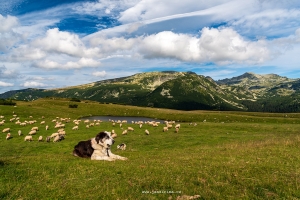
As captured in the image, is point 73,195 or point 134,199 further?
point 73,195

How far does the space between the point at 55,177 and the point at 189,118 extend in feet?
282

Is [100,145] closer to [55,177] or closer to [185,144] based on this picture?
[55,177]

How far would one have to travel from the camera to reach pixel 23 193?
397 inches

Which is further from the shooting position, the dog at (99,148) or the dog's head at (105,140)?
the dog at (99,148)

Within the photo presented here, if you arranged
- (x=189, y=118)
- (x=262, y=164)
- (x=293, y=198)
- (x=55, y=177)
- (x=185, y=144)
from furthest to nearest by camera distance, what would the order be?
(x=189, y=118), (x=185, y=144), (x=262, y=164), (x=55, y=177), (x=293, y=198)

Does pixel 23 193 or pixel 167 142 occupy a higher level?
pixel 23 193

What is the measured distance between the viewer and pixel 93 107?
116688 millimetres

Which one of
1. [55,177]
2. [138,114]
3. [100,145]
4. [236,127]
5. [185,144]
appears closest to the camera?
[55,177]

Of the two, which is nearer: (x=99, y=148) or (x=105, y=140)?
(x=105, y=140)

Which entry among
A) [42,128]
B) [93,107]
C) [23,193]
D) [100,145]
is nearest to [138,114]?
[93,107]

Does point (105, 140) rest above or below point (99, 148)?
above

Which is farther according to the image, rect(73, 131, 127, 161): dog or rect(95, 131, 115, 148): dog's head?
rect(73, 131, 127, 161): dog

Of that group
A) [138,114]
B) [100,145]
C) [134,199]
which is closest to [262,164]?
[134,199]

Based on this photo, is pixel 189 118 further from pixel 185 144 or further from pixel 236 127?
pixel 185 144
